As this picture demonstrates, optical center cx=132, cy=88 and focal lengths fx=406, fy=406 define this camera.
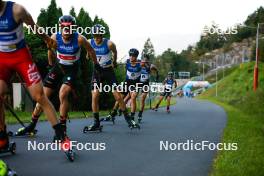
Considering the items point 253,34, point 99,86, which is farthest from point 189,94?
point 253,34

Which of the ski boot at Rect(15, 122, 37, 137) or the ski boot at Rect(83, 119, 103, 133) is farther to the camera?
the ski boot at Rect(83, 119, 103, 133)

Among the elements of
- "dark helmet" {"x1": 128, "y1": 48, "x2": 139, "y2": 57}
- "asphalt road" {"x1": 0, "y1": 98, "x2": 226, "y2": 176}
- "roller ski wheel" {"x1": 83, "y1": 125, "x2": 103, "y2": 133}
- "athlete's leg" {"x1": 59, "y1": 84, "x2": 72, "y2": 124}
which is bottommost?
"roller ski wheel" {"x1": 83, "y1": 125, "x2": 103, "y2": 133}

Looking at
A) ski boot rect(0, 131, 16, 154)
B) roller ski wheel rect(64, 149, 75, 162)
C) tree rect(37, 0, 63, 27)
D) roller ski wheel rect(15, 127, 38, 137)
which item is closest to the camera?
roller ski wheel rect(64, 149, 75, 162)

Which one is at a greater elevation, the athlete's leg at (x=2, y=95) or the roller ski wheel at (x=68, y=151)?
the athlete's leg at (x=2, y=95)

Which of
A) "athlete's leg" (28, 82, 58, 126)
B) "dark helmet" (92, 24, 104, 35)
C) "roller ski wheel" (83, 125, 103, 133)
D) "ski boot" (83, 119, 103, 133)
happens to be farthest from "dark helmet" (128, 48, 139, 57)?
"athlete's leg" (28, 82, 58, 126)

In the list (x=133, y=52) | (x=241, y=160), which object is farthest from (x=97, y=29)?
(x=241, y=160)

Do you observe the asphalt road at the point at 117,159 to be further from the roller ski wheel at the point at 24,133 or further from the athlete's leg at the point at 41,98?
the athlete's leg at the point at 41,98

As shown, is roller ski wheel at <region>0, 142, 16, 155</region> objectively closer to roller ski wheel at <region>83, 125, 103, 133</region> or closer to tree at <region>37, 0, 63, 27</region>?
roller ski wheel at <region>83, 125, 103, 133</region>

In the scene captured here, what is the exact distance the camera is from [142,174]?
15.9 feet

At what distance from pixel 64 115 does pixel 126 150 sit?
1.46m

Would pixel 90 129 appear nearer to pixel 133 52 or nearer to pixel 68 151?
pixel 68 151

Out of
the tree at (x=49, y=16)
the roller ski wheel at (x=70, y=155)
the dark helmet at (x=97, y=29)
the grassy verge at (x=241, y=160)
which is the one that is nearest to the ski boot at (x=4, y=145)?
the roller ski wheel at (x=70, y=155)

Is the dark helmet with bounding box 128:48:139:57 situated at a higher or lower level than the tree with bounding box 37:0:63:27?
lower

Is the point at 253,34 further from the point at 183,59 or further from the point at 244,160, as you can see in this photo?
the point at 244,160
